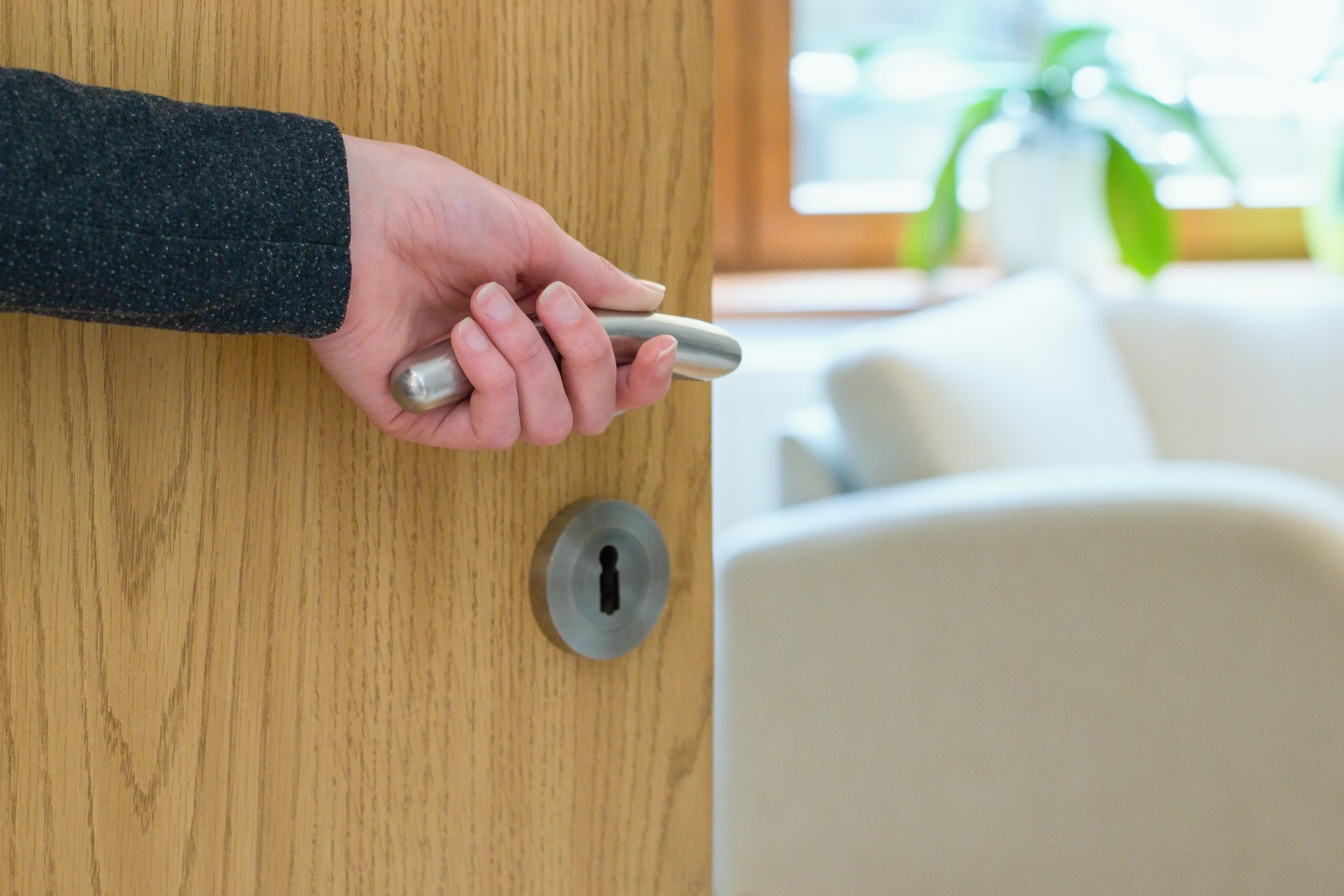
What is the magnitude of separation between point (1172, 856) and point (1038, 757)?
0.12 m

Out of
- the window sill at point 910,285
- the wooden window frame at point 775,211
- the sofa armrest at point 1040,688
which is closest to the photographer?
the sofa armrest at point 1040,688

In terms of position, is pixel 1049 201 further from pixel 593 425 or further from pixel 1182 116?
pixel 593 425

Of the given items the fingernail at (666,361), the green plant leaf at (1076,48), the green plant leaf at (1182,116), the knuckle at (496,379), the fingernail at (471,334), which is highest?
the green plant leaf at (1076,48)

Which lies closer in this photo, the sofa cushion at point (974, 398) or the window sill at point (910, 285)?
the sofa cushion at point (974, 398)


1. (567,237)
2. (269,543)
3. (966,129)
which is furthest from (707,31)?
(966,129)

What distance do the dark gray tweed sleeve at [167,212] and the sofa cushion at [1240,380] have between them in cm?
147

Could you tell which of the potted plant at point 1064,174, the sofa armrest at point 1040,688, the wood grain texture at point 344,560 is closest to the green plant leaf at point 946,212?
the potted plant at point 1064,174

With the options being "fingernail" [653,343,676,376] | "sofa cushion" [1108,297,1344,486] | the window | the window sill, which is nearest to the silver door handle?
"fingernail" [653,343,676,376]

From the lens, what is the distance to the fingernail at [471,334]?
0.95 ft

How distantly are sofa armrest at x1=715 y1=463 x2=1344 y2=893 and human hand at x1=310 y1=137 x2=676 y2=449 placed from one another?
727mm

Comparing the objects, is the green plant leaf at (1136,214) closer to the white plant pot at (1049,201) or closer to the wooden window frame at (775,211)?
the white plant pot at (1049,201)

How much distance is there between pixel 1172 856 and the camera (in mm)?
966

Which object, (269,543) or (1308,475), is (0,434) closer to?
(269,543)

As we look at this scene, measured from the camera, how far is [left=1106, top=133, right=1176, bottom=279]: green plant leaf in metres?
1.89
